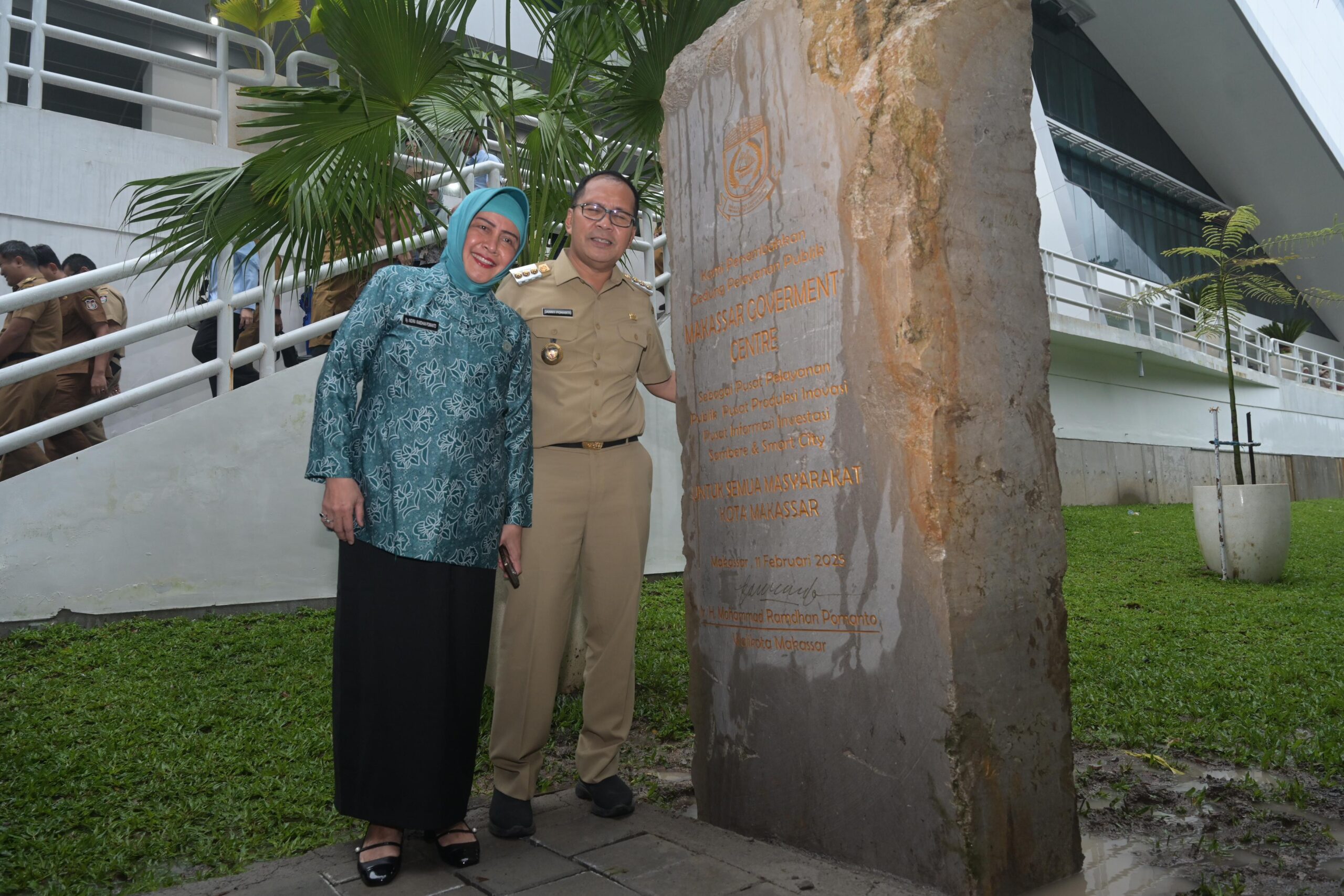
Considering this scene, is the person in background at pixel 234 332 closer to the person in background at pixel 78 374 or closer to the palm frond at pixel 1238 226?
the person in background at pixel 78 374

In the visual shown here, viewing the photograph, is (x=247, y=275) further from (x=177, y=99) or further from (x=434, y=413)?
(x=177, y=99)

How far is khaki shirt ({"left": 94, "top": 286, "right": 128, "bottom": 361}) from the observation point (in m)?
6.43

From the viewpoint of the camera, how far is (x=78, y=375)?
19.8 feet

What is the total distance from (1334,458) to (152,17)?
2442 cm

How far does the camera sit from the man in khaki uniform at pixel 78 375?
591 cm

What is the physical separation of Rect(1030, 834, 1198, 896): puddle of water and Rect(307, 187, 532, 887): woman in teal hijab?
5.21ft

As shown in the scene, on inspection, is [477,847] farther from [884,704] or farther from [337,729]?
[884,704]

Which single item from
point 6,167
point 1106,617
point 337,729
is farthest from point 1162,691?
point 6,167

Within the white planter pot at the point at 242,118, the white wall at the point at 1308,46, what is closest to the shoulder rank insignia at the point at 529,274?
the white planter pot at the point at 242,118

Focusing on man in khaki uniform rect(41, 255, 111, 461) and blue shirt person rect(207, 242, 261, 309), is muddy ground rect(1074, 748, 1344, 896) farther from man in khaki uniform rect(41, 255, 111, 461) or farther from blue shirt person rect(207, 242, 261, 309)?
blue shirt person rect(207, 242, 261, 309)

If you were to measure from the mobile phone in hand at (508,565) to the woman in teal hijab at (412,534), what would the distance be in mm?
41

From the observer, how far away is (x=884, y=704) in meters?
2.57

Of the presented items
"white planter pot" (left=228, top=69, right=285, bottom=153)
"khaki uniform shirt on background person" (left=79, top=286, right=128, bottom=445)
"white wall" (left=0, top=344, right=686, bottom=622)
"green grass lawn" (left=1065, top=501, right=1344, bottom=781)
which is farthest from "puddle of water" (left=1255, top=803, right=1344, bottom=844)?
"white planter pot" (left=228, top=69, right=285, bottom=153)

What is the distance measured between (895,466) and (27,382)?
18.1ft
